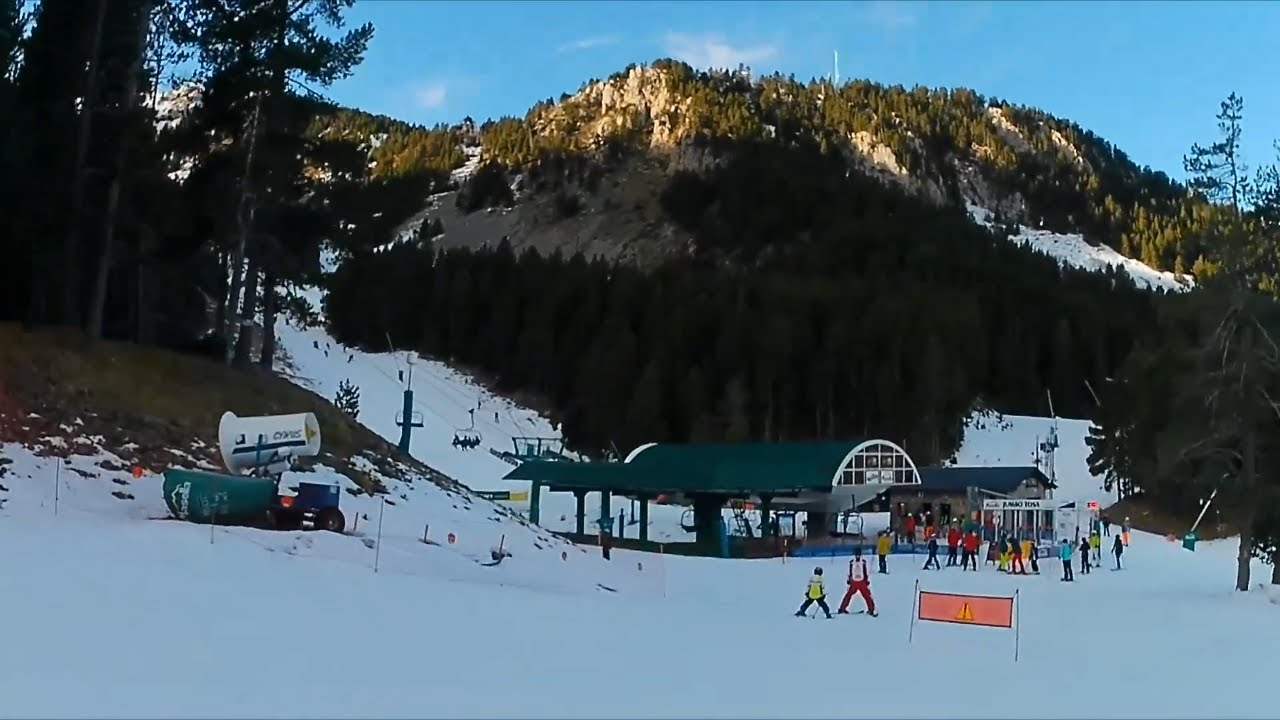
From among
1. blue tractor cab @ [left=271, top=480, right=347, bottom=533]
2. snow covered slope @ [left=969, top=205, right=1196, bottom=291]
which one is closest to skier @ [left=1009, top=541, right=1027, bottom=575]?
blue tractor cab @ [left=271, top=480, right=347, bottom=533]

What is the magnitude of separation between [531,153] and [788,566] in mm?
174152

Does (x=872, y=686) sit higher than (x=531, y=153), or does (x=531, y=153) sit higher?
(x=531, y=153)

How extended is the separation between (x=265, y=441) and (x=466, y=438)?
1770 inches

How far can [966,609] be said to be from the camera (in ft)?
52.3

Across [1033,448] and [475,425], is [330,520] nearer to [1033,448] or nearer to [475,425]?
[475,425]

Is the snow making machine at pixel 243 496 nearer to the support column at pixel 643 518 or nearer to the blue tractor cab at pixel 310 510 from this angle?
the blue tractor cab at pixel 310 510

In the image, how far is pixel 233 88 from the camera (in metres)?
29.7

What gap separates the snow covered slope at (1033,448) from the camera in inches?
2594

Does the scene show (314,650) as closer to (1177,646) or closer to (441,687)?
(441,687)

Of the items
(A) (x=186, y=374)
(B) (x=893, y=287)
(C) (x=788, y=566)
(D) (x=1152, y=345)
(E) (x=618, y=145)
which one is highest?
(E) (x=618, y=145)

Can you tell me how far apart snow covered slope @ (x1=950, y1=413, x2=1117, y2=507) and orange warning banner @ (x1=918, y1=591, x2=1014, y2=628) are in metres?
49.0

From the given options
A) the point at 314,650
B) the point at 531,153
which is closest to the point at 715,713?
the point at 314,650

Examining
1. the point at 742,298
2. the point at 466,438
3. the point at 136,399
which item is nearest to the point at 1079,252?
the point at 742,298

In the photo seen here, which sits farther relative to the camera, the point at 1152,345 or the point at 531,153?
the point at 531,153
